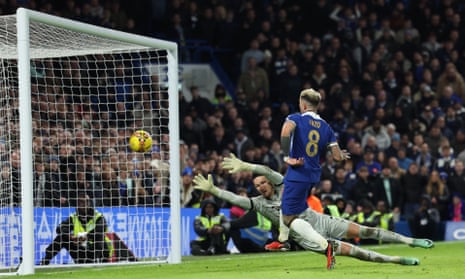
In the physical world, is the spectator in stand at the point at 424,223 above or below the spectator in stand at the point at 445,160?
below

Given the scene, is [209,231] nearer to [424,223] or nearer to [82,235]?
[82,235]

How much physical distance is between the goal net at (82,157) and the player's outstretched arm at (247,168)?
1.79 metres

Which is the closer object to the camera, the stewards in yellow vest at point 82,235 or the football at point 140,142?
the football at point 140,142

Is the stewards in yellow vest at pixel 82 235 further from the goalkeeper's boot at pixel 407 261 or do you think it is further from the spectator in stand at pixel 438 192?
the spectator in stand at pixel 438 192

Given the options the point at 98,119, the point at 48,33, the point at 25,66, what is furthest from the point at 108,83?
the point at 25,66

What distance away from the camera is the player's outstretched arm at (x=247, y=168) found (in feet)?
43.9

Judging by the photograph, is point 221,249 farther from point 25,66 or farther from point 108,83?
point 25,66

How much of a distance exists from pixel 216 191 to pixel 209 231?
533 centimetres

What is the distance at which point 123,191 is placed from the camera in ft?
60.4

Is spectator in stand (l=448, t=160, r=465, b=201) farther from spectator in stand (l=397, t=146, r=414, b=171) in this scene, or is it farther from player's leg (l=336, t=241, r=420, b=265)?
player's leg (l=336, t=241, r=420, b=265)

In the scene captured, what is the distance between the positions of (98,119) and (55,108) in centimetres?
74

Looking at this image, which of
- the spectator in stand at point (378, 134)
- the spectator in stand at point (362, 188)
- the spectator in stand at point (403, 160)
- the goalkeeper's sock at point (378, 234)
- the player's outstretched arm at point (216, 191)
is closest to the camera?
the goalkeeper's sock at point (378, 234)

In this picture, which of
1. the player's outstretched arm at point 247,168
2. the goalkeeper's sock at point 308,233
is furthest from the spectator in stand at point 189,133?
the goalkeeper's sock at point 308,233

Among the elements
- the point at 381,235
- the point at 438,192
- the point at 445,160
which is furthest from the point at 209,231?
the point at 381,235
